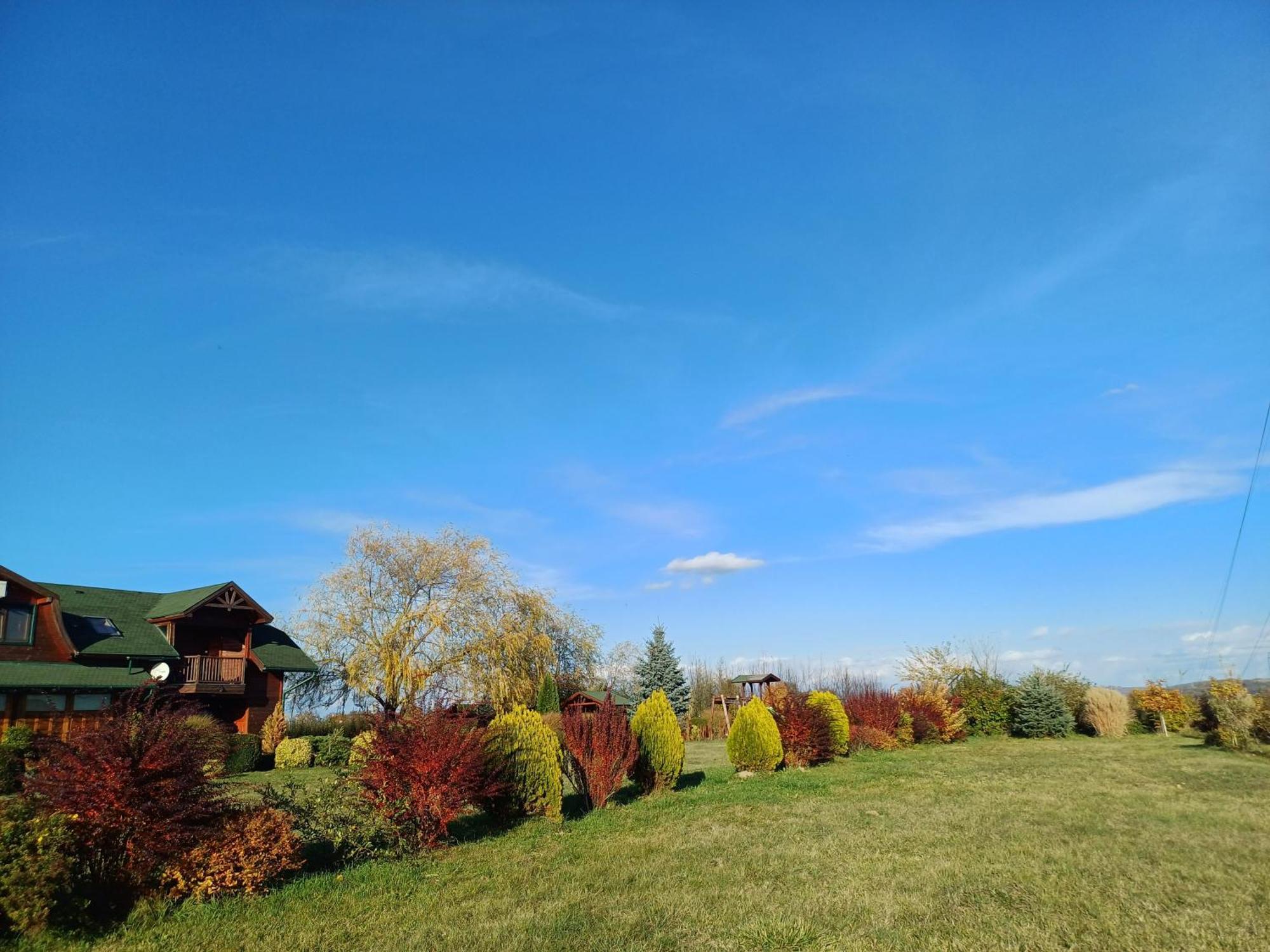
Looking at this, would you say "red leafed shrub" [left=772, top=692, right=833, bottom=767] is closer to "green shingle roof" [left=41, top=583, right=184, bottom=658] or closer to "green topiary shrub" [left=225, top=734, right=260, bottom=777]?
"green topiary shrub" [left=225, top=734, right=260, bottom=777]

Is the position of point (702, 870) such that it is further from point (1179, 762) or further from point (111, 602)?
point (111, 602)

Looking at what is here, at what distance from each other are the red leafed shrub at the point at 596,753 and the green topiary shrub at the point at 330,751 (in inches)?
579

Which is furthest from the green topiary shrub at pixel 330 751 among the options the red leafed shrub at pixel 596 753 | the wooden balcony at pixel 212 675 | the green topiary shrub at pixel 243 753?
the red leafed shrub at pixel 596 753

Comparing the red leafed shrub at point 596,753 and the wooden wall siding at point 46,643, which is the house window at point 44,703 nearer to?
the wooden wall siding at point 46,643

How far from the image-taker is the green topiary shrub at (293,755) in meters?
23.9

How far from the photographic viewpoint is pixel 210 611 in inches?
1155

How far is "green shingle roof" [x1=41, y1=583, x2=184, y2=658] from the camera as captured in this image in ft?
82.0

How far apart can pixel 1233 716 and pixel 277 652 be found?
111 feet

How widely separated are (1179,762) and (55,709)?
31.2m

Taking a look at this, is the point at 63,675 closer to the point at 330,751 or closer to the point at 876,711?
the point at 330,751

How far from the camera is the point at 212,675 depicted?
91.3 ft

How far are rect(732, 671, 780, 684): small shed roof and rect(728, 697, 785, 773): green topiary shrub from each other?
57.0ft

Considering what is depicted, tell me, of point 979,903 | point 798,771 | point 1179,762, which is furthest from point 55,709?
point 1179,762

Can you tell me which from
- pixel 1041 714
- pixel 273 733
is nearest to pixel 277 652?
pixel 273 733
